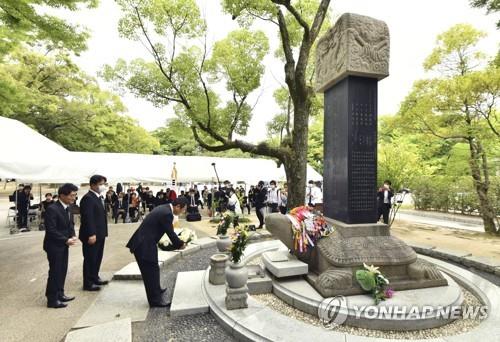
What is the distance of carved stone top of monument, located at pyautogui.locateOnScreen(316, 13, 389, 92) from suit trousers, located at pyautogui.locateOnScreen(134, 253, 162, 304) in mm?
4663

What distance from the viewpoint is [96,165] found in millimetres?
11758

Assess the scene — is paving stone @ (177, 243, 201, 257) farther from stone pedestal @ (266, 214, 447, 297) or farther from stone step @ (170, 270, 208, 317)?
stone pedestal @ (266, 214, 447, 297)

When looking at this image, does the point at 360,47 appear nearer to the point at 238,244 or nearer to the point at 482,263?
the point at 238,244

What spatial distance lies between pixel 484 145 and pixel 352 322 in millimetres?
11780

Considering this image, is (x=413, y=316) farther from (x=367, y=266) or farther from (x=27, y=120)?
(x=27, y=120)

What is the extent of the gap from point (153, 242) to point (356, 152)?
12.4ft

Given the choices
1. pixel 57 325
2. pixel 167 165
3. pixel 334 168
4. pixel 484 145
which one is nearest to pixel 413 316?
pixel 334 168

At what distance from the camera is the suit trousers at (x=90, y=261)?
15.6ft

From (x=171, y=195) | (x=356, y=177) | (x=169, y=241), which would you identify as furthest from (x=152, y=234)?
(x=171, y=195)

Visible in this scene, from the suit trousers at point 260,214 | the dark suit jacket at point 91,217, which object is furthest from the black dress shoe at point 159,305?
the suit trousers at point 260,214

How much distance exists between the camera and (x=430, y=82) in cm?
1063

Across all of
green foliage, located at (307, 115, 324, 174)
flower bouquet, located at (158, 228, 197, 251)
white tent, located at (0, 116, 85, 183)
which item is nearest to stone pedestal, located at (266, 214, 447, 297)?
flower bouquet, located at (158, 228, 197, 251)
